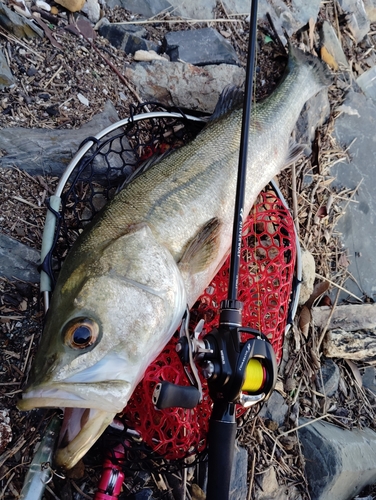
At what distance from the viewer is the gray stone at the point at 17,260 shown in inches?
111

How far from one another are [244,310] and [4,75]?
233 centimetres

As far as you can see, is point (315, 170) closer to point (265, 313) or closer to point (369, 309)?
point (369, 309)

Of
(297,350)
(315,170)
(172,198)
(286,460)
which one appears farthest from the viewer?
(315,170)

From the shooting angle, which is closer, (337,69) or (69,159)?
(69,159)

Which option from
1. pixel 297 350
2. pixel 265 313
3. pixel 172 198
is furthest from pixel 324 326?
pixel 172 198

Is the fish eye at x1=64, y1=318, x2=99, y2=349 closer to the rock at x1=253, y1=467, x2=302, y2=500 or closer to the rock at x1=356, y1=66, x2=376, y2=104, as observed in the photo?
the rock at x1=253, y1=467, x2=302, y2=500

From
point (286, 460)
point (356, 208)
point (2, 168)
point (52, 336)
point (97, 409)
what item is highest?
point (356, 208)

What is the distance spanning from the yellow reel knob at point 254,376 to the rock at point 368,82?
3.71 m

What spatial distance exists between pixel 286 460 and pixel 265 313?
110 cm

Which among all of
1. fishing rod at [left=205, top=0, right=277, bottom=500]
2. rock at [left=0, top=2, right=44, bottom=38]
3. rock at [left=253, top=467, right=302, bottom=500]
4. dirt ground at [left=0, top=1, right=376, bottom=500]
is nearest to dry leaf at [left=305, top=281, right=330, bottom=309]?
dirt ground at [left=0, top=1, right=376, bottom=500]

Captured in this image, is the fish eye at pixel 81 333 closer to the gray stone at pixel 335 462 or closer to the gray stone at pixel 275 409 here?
the gray stone at pixel 275 409

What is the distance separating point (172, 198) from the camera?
110 inches

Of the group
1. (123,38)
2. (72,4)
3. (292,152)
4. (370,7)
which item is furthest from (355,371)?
(370,7)

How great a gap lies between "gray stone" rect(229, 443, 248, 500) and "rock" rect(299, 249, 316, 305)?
1.25 metres
